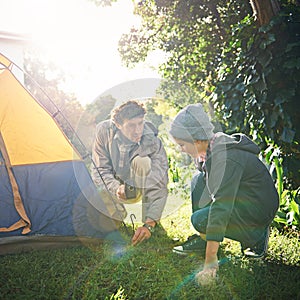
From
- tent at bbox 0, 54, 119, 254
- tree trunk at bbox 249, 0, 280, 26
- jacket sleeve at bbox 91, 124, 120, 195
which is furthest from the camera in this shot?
jacket sleeve at bbox 91, 124, 120, 195

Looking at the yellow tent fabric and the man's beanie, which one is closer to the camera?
the man's beanie

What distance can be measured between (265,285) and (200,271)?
1.00 ft

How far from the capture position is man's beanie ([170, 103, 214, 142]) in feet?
6.21

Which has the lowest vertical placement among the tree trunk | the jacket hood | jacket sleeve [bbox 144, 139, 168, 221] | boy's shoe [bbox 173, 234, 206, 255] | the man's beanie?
boy's shoe [bbox 173, 234, 206, 255]

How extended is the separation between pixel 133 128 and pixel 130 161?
9.6 inches

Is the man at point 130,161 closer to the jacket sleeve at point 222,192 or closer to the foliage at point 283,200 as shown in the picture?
the foliage at point 283,200

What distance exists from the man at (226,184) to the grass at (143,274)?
11 centimetres

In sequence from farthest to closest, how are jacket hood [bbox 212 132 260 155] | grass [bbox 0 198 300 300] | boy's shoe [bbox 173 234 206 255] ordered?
boy's shoe [bbox 173 234 206 255] < jacket hood [bbox 212 132 260 155] < grass [bbox 0 198 300 300]

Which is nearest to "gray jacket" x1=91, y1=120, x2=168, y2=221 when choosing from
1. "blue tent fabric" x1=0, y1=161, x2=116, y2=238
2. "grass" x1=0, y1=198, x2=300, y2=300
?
"blue tent fabric" x1=0, y1=161, x2=116, y2=238

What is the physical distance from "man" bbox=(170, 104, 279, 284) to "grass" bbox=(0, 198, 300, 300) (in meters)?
0.11

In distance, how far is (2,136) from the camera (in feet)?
8.08

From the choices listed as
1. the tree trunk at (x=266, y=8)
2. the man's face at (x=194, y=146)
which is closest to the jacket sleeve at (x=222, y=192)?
the man's face at (x=194, y=146)

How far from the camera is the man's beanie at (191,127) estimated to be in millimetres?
1894

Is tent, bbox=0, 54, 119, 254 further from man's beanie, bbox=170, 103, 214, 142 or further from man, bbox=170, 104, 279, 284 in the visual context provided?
man's beanie, bbox=170, 103, 214, 142
